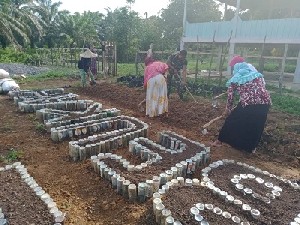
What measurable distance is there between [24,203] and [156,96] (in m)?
4.53

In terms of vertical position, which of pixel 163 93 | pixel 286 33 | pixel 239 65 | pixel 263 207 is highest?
pixel 286 33

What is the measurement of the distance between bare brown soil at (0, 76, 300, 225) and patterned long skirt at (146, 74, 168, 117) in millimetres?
244

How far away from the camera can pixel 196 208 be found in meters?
3.28

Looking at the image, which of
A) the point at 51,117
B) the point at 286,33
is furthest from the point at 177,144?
the point at 286,33

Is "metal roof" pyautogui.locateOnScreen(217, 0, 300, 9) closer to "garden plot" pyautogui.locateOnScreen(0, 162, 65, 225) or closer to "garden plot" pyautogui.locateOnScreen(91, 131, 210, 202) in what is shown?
"garden plot" pyautogui.locateOnScreen(91, 131, 210, 202)

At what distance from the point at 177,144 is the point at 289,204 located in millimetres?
2296

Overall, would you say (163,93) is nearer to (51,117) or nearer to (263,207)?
(51,117)

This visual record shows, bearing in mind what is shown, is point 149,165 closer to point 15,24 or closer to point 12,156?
point 12,156

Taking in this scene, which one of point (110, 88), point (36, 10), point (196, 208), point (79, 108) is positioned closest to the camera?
point (196, 208)

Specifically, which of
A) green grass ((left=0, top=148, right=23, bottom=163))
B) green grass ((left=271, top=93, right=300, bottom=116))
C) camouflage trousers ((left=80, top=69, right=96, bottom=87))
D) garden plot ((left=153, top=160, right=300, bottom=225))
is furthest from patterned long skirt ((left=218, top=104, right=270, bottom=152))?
camouflage trousers ((left=80, top=69, right=96, bottom=87))

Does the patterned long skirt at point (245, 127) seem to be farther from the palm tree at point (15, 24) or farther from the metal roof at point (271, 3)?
the palm tree at point (15, 24)

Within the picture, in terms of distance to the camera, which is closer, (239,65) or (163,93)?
(239,65)

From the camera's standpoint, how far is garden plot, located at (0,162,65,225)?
122 inches

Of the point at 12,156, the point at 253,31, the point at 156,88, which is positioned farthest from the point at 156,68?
the point at 253,31
